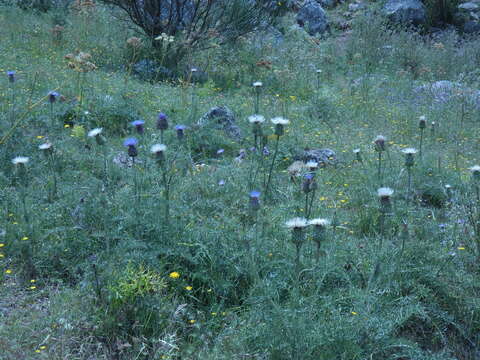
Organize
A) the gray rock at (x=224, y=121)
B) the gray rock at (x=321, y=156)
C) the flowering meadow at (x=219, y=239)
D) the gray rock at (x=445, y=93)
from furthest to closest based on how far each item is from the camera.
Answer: the gray rock at (x=445, y=93), the gray rock at (x=224, y=121), the gray rock at (x=321, y=156), the flowering meadow at (x=219, y=239)

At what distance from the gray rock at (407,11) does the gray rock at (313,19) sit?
1.58 metres

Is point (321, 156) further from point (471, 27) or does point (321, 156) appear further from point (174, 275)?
point (471, 27)

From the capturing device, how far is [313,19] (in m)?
12.7

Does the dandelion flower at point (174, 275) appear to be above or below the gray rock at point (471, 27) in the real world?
below

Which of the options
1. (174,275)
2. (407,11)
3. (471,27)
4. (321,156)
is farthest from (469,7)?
(174,275)

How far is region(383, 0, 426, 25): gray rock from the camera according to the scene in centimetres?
1295

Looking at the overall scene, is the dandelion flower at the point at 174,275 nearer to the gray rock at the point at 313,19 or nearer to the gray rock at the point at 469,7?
the gray rock at the point at 313,19

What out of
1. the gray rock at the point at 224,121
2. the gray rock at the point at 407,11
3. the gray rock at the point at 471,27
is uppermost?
the gray rock at the point at 407,11

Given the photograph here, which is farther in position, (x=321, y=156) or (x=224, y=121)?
(x=224, y=121)

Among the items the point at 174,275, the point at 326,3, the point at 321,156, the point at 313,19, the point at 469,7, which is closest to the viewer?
the point at 174,275

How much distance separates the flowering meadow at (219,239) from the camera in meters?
2.12

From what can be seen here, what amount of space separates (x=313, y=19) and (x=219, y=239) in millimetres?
11062

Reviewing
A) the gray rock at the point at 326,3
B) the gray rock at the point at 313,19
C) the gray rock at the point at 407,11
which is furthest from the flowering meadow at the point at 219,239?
the gray rock at the point at 326,3

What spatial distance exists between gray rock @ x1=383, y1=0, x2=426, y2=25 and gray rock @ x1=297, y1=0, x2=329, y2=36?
158 cm
